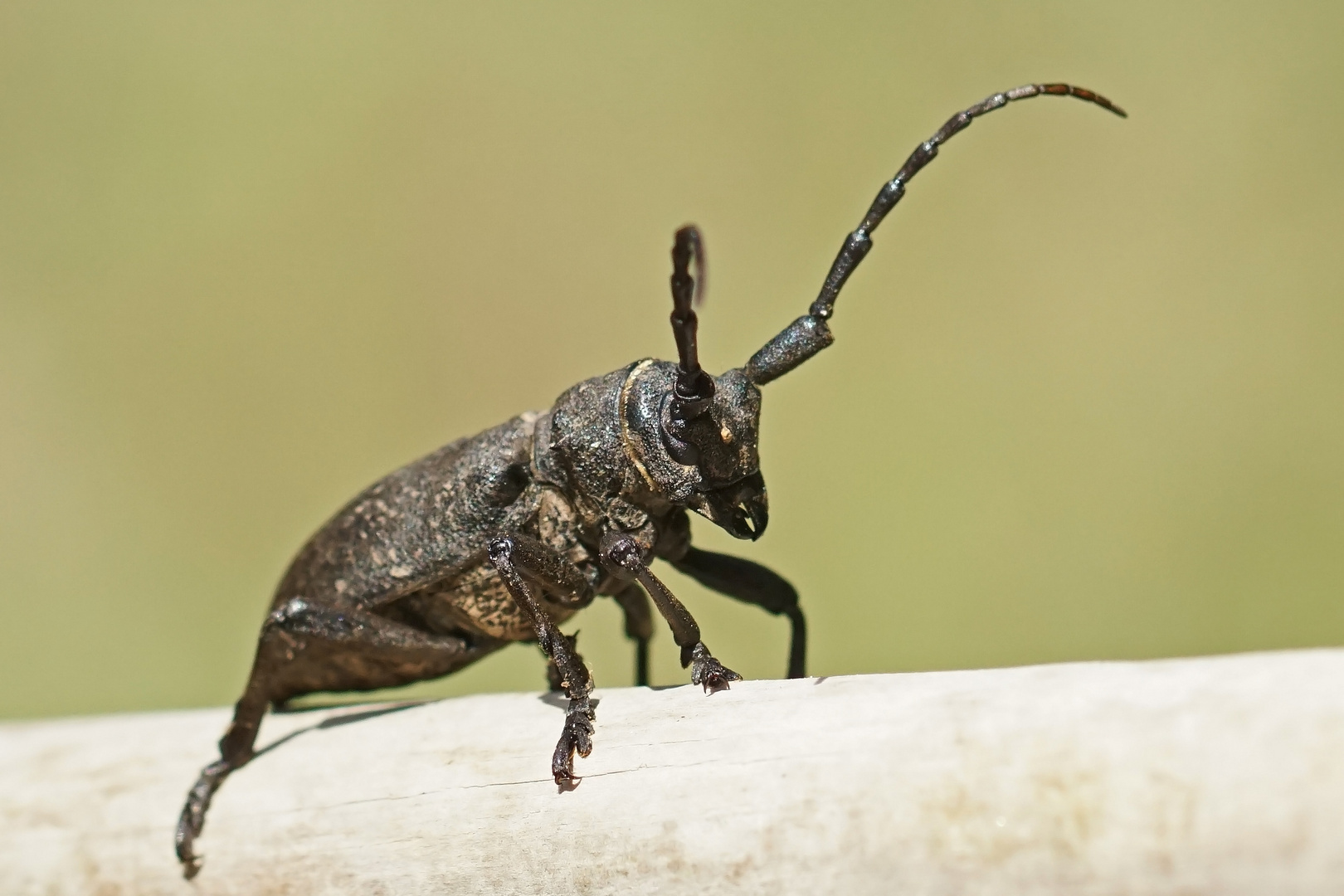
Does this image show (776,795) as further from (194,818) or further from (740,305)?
(740,305)

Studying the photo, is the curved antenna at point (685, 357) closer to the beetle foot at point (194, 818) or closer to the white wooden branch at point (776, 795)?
the white wooden branch at point (776, 795)

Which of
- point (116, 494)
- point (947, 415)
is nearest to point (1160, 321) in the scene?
point (947, 415)

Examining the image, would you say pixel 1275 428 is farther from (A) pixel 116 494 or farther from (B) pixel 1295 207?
(A) pixel 116 494

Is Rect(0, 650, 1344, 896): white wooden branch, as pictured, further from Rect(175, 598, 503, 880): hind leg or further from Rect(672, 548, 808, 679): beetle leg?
Rect(672, 548, 808, 679): beetle leg

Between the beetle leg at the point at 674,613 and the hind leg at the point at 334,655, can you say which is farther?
the hind leg at the point at 334,655

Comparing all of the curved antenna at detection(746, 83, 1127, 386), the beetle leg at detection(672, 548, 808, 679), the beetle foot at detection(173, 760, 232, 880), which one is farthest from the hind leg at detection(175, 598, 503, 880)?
the curved antenna at detection(746, 83, 1127, 386)

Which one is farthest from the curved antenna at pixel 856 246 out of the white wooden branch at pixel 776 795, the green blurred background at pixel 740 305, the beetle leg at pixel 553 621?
the green blurred background at pixel 740 305

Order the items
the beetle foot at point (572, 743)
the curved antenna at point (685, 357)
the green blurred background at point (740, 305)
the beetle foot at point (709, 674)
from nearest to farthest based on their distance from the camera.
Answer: the beetle foot at point (572, 743) < the beetle foot at point (709, 674) < the curved antenna at point (685, 357) < the green blurred background at point (740, 305)
